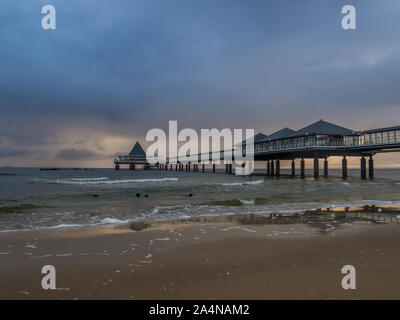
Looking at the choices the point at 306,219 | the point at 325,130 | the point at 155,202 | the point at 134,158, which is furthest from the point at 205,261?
the point at 134,158

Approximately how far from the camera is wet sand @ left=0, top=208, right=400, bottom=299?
3621 mm

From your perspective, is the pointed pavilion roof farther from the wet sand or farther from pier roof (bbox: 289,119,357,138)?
the wet sand

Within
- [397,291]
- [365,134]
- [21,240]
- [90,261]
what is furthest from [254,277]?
[365,134]

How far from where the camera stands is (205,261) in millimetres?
4953

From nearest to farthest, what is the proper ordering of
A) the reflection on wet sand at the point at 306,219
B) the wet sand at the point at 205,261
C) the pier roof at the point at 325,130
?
the wet sand at the point at 205,261, the reflection on wet sand at the point at 306,219, the pier roof at the point at 325,130

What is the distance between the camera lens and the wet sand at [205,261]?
3621 mm

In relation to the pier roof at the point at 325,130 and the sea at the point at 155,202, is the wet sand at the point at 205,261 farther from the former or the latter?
the pier roof at the point at 325,130

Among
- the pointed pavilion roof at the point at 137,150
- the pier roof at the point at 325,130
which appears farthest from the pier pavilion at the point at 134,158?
the pier roof at the point at 325,130

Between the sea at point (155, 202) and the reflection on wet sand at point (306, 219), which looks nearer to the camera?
the reflection on wet sand at point (306, 219)

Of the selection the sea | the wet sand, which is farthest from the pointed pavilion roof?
the wet sand

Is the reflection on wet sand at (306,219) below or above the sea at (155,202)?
above

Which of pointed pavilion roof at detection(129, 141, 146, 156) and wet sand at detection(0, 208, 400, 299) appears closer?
wet sand at detection(0, 208, 400, 299)

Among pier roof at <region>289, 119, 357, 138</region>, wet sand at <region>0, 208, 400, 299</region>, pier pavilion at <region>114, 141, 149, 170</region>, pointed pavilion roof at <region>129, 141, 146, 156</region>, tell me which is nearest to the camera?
wet sand at <region>0, 208, 400, 299</region>

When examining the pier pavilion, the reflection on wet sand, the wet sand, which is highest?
the pier pavilion
